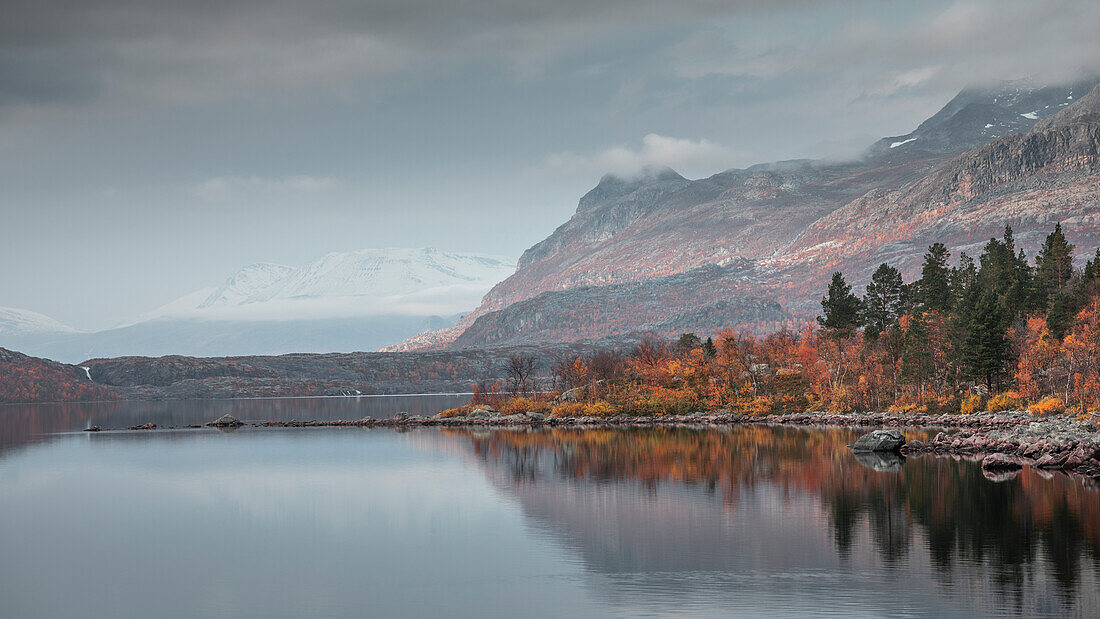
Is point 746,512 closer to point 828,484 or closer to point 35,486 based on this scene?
point 828,484

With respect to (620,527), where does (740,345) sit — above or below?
above

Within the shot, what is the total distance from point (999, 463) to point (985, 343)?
37821 millimetres

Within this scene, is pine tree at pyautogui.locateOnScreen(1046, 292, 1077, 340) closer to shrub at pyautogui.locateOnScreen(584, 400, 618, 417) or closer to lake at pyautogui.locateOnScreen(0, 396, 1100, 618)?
lake at pyautogui.locateOnScreen(0, 396, 1100, 618)

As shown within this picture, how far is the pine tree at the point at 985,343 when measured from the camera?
9250 centimetres

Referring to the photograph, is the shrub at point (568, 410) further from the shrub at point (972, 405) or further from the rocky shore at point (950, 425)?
the shrub at point (972, 405)

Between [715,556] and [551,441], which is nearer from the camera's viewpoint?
[715,556]

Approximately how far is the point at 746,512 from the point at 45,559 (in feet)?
98.3

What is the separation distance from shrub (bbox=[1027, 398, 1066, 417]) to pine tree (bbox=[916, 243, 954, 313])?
101 feet

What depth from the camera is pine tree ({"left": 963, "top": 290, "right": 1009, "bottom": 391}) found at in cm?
9250

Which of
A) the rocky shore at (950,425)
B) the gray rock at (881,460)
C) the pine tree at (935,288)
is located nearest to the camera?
the rocky shore at (950,425)

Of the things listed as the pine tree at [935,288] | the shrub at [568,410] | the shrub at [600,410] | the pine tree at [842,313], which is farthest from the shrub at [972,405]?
the shrub at [568,410]

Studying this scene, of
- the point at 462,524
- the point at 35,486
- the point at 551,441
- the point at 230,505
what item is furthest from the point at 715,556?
the point at 551,441

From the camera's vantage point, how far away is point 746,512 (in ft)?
146

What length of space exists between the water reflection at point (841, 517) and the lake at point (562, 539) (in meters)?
0.15
